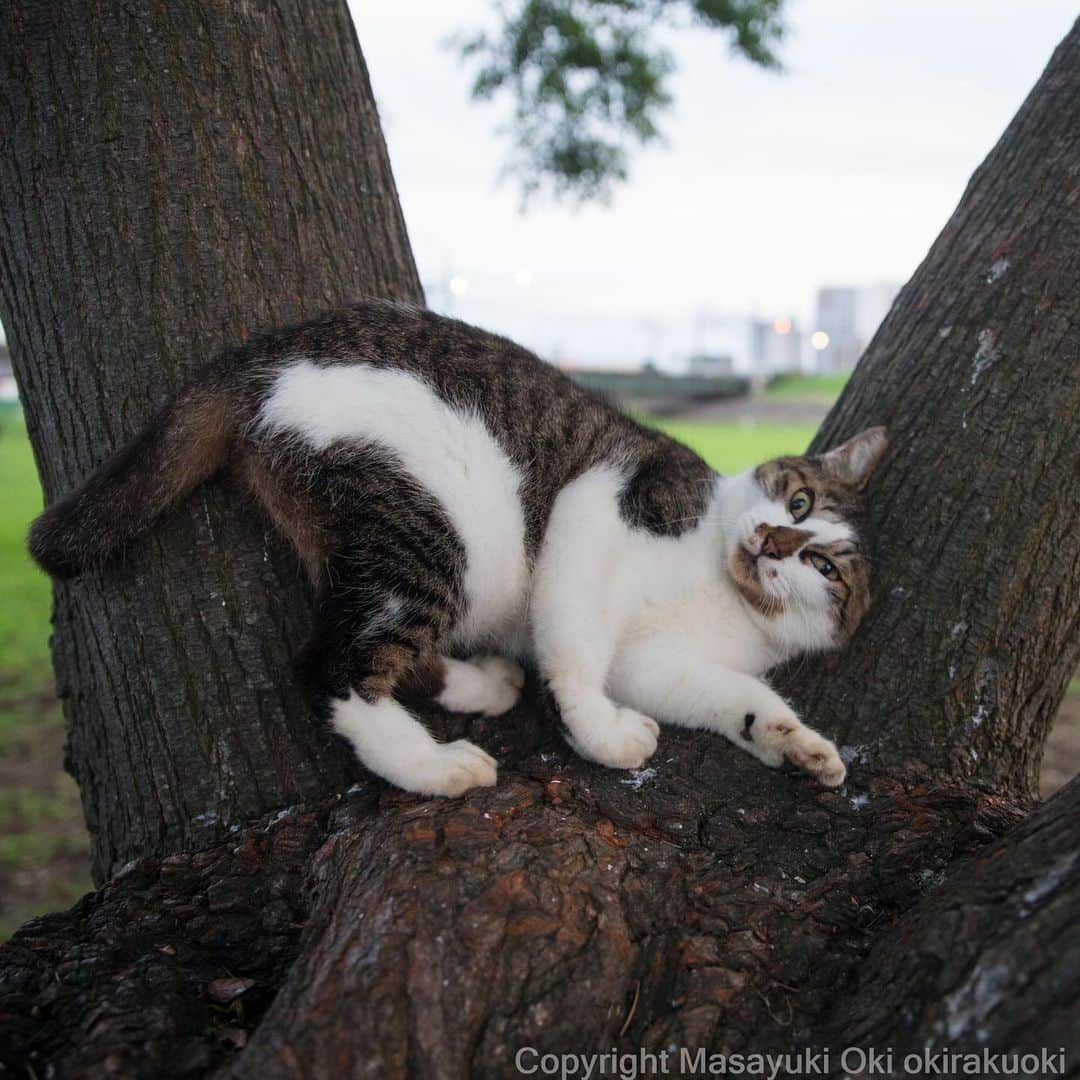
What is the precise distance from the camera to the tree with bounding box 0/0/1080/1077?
57.3 inches

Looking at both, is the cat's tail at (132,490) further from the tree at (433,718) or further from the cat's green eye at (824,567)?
the cat's green eye at (824,567)

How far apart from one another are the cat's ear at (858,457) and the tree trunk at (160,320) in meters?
1.44

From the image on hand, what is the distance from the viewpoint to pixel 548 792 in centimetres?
182

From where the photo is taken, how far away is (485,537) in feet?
7.14

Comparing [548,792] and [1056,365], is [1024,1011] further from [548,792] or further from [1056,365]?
[1056,365]

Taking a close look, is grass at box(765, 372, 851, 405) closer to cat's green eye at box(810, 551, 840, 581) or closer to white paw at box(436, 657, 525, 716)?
cat's green eye at box(810, 551, 840, 581)

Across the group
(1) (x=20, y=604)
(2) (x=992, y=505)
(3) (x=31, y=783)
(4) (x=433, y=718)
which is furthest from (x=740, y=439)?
(4) (x=433, y=718)

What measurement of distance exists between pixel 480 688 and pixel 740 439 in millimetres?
11971

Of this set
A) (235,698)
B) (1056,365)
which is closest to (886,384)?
(1056,365)

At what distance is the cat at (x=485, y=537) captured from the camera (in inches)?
77.2

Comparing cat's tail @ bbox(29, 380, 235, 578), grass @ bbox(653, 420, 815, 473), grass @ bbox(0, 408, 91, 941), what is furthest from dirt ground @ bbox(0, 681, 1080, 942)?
grass @ bbox(653, 420, 815, 473)

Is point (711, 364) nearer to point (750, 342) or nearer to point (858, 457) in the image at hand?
point (750, 342)

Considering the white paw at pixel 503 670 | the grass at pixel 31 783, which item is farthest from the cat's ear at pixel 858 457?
the grass at pixel 31 783

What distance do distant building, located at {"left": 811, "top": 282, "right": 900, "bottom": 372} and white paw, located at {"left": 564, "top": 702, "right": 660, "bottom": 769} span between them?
25003 mm
